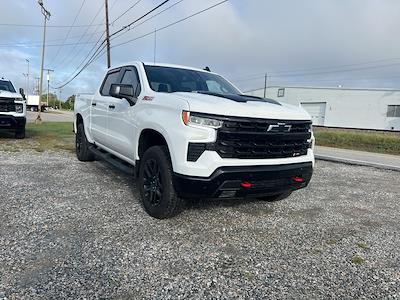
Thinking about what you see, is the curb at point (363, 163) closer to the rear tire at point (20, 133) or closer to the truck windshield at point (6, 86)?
the rear tire at point (20, 133)

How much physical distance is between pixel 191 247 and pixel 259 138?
1.31 meters

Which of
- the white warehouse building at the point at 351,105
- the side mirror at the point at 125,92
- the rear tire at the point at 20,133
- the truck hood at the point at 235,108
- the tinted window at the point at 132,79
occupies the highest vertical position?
the white warehouse building at the point at 351,105

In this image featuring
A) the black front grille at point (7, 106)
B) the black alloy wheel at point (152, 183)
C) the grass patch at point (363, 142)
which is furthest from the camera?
the grass patch at point (363, 142)

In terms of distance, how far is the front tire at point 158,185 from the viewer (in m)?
3.65

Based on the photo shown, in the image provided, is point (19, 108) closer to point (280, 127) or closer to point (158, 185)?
point (158, 185)

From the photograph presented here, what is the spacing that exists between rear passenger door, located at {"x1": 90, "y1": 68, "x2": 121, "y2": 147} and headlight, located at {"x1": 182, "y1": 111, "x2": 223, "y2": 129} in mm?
2464

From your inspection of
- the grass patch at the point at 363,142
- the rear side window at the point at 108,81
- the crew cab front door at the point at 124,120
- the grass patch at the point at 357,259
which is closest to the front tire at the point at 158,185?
the crew cab front door at the point at 124,120

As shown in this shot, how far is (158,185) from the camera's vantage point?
152 inches

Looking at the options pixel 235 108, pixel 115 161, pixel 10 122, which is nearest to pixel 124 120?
pixel 115 161

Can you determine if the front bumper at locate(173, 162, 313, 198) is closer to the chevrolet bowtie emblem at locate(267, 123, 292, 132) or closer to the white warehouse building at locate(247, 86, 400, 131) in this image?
the chevrolet bowtie emblem at locate(267, 123, 292, 132)

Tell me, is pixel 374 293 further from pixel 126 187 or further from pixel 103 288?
pixel 126 187

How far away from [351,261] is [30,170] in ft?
18.8

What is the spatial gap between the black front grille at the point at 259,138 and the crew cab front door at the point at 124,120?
4.83 ft

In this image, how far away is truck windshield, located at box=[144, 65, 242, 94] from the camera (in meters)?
4.51
